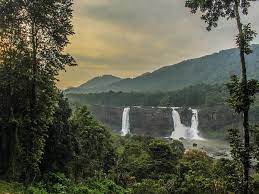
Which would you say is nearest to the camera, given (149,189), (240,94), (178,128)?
(240,94)

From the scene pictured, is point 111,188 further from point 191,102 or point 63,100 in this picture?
point 191,102

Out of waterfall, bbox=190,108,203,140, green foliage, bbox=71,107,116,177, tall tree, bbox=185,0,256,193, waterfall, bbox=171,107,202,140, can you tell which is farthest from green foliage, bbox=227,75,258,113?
waterfall, bbox=190,108,203,140

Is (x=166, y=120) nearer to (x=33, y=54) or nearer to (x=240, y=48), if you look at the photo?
(x=33, y=54)

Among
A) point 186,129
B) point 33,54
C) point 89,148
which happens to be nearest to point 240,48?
point 33,54

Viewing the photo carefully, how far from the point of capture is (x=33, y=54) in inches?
1067

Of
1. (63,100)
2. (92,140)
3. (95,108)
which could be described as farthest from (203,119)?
(63,100)

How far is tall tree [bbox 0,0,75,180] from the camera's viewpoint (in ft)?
88.7

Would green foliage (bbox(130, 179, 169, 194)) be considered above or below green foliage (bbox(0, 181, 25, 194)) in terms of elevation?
below

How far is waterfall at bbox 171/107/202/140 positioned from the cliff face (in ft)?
4.08

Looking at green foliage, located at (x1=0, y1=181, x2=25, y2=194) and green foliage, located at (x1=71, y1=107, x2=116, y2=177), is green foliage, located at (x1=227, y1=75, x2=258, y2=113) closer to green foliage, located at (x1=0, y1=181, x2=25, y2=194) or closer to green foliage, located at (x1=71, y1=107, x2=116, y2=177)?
green foliage, located at (x1=0, y1=181, x2=25, y2=194)

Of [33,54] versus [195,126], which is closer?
[33,54]

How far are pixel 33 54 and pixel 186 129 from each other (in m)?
117

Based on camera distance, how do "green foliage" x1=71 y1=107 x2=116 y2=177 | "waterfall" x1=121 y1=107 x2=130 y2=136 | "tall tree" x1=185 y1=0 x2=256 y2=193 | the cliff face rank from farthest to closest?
"waterfall" x1=121 y1=107 x2=130 y2=136 < the cliff face < "green foliage" x1=71 y1=107 x2=116 y2=177 < "tall tree" x1=185 y1=0 x2=256 y2=193

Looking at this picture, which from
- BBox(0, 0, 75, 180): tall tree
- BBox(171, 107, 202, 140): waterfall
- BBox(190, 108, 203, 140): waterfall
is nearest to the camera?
BBox(0, 0, 75, 180): tall tree
